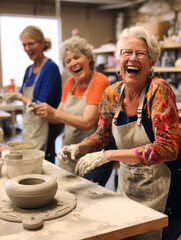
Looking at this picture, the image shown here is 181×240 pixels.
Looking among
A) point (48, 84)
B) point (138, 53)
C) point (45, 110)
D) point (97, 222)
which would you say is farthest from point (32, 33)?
point (97, 222)

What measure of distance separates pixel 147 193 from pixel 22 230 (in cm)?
78

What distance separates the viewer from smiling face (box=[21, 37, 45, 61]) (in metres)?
2.72

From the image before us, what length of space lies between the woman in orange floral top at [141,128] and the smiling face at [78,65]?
0.67m

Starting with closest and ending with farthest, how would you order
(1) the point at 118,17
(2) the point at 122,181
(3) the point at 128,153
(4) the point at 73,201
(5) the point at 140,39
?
1. (4) the point at 73,201
2. (3) the point at 128,153
3. (5) the point at 140,39
4. (2) the point at 122,181
5. (1) the point at 118,17

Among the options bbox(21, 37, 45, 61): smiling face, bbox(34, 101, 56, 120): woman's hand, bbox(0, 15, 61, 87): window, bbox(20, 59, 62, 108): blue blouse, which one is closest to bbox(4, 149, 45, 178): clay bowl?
bbox(34, 101, 56, 120): woman's hand

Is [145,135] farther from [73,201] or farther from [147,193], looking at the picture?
[73,201]

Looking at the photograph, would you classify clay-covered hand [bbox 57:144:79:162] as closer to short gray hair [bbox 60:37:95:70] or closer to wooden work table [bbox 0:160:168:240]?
wooden work table [bbox 0:160:168:240]

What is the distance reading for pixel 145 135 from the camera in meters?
1.62

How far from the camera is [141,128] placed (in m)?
1.63

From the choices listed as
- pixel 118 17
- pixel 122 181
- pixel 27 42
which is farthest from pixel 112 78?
pixel 122 181

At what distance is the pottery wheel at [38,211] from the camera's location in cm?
116

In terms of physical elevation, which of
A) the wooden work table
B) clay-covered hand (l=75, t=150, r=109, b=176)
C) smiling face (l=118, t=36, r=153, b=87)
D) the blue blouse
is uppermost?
smiling face (l=118, t=36, r=153, b=87)

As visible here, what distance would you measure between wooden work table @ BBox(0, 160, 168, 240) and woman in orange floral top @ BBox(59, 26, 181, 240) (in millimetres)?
205

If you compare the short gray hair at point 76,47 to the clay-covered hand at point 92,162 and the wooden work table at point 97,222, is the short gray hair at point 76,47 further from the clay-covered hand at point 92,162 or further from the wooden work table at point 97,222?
the wooden work table at point 97,222
